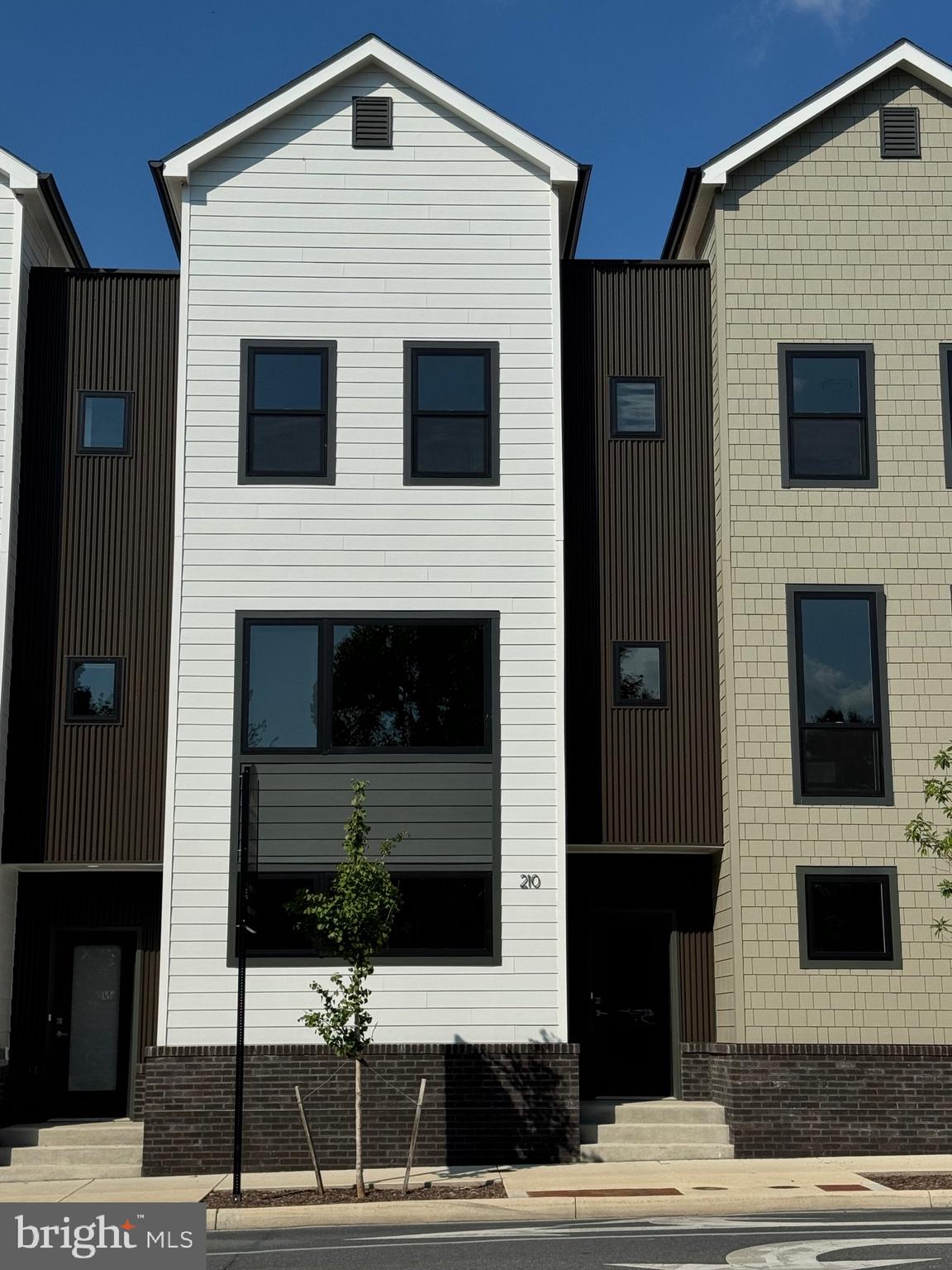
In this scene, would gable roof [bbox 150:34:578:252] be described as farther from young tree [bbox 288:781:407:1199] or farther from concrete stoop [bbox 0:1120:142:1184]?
concrete stoop [bbox 0:1120:142:1184]

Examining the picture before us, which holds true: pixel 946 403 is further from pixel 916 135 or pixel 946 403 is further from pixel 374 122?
pixel 374 122

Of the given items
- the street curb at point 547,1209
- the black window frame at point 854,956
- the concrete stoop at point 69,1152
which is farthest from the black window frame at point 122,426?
the black window frame at point 854,956

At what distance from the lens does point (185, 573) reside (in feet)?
60.3

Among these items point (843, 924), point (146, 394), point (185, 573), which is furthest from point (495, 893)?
point (146, 394)

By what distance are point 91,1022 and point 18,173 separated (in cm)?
1025

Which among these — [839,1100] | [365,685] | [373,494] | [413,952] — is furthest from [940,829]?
[373,494]

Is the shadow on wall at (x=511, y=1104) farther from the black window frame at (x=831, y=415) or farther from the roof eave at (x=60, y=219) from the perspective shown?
the roof eave at (x=60, y=219)

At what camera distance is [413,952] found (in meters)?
17.5

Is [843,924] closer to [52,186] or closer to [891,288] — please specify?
[891,288]

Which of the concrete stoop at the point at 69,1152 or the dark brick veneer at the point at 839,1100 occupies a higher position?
the dark brick veneer at the point at 839,1100

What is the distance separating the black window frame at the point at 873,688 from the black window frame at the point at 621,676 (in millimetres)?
1493

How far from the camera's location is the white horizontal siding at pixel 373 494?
17422 millimetres

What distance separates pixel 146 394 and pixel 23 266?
2.13m

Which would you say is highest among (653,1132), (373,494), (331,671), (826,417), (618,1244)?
(826,417)
